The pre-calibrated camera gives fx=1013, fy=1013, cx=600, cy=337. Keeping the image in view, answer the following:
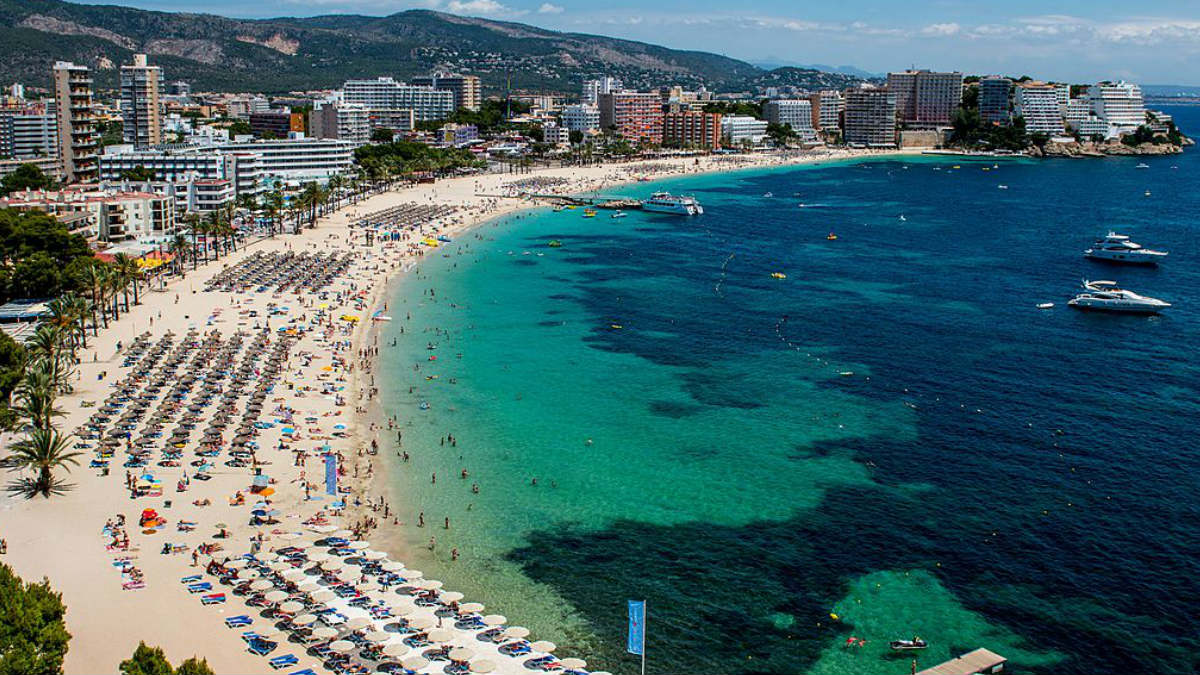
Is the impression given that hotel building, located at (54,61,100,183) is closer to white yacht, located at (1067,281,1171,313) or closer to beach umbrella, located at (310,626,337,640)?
beach umbrella, located at (310,626,337,640)

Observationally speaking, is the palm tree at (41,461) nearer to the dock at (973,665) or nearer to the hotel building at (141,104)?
the dock at (973,665)

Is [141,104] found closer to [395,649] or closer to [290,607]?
[290,607]

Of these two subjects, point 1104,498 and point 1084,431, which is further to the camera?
point 1084,431

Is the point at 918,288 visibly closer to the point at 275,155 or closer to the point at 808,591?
the point at 808,591

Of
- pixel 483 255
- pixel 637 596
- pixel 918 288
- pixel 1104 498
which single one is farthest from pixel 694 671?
pixel 483 255

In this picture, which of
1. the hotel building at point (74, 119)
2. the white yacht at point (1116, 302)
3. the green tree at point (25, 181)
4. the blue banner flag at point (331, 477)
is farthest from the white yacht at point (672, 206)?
the blue banner flag at point (331, 477)

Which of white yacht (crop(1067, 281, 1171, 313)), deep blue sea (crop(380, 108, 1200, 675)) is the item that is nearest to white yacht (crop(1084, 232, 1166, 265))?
deep blue sea (crop(380, 108, 1200, 675))
